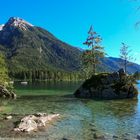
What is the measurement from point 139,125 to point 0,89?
1959 inches

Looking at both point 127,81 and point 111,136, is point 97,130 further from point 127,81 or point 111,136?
point 127,81

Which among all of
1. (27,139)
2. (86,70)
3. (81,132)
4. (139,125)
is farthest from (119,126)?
(86,70)

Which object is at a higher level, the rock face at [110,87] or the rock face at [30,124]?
the rock face at [110,87]

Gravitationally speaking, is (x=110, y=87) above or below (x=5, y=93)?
above

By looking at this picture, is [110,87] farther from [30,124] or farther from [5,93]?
[30,124]

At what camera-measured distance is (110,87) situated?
7588 centimetres

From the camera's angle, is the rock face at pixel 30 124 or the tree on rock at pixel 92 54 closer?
the rock face at pixel 30 124

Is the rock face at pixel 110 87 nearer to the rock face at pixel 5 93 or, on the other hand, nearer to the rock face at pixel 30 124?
the rock face at pixel 5 93

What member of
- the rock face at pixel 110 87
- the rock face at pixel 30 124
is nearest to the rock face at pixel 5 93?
the rock face at pixel 110 87

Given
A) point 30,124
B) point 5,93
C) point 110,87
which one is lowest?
point 30,124

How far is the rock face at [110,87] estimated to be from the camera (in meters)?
75.1

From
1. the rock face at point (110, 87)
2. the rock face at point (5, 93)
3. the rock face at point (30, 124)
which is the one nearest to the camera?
the rock face at point (30, 124)

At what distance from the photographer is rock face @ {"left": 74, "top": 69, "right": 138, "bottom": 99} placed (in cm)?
7512

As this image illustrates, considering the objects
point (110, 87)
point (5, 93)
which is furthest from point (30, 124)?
point (110, 87)
